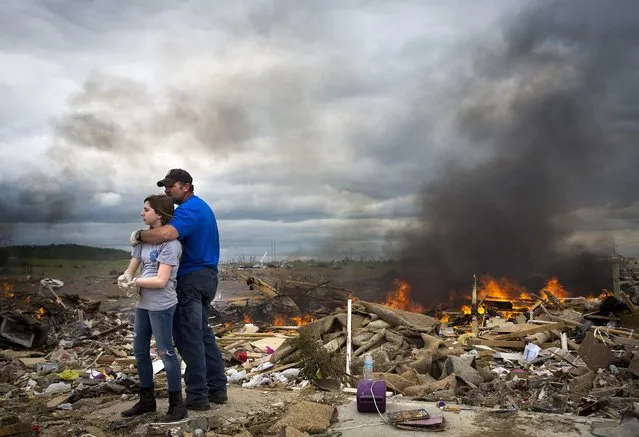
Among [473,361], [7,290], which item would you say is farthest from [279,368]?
[7,290]

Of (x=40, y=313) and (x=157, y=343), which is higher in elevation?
(x=157, y=343)

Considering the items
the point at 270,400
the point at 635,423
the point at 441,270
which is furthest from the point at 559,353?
the point at 441,270

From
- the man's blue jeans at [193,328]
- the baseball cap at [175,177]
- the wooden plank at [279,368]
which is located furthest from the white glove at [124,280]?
the wooden plank at [279,368]

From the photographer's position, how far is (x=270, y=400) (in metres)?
5.81

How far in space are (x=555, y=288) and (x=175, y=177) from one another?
20178mm

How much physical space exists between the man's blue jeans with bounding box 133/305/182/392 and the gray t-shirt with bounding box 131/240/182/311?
0.25 feet

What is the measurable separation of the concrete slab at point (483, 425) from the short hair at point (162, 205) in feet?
8.08

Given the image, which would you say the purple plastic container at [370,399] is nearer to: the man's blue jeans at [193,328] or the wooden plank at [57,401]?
the man's blue jeans at [193,328]

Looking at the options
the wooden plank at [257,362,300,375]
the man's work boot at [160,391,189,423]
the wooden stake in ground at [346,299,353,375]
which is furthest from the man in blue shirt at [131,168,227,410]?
the wooden stake in ground at [346,299,353,375]

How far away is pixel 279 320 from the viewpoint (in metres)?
15.4

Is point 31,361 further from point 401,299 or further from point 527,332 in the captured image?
point 401,299

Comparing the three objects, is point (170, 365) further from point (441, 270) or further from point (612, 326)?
point (441, 270)

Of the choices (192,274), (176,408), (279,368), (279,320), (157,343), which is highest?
(192,274)

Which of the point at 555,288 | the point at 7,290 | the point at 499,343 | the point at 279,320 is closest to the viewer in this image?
the point at 499,343
